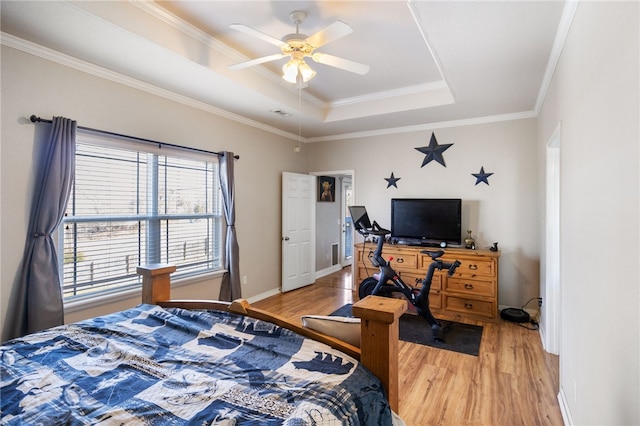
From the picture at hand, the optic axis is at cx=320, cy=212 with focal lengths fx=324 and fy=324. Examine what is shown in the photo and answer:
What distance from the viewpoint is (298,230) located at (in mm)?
5543

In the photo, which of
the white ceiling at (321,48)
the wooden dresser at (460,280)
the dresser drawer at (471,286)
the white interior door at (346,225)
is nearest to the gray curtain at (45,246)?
the white ceiling at (321,48)

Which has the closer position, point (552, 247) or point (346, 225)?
point (552, 247)

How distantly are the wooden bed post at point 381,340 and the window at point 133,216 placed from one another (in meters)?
2.81

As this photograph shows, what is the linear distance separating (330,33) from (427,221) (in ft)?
10.4

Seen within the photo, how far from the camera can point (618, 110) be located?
3.91 ft

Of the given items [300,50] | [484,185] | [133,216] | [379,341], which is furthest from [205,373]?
[484,185]

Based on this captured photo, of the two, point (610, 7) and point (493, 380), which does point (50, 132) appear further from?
point (493, 380)

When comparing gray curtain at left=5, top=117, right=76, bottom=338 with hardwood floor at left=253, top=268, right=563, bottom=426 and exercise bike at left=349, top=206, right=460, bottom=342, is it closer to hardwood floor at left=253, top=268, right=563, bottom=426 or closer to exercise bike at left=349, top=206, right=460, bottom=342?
hardwood floor at left=253, top=268, right=563, bottom=426

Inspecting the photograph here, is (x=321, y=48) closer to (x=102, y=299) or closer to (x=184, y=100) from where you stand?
(x=184, y=100)

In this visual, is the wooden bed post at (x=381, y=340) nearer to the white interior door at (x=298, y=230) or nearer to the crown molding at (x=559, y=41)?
the crown molding at (x=559, y=41)

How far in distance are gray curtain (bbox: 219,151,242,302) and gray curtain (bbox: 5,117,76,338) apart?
5.63ft

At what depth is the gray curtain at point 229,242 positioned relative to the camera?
4.21 metres

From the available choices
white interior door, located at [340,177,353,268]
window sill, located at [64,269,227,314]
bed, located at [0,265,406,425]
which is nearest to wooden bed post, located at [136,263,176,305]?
bed, located at [0,265,406,425]

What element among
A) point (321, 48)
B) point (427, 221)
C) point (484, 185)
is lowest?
point (427, 221)
